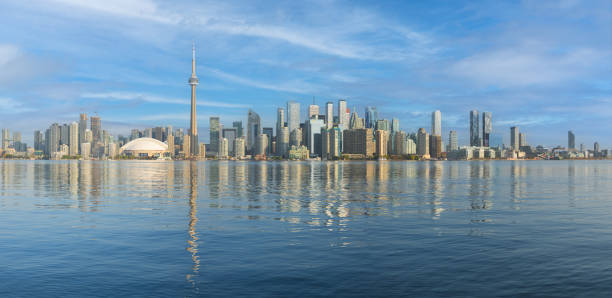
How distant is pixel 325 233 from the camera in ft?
103

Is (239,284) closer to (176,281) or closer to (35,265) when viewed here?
(176,281)

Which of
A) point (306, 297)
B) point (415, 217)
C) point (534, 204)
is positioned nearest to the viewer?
point (306, 297)

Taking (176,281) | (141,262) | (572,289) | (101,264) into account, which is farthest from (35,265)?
(572,289)

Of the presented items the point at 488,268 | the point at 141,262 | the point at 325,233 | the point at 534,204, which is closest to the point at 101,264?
the point at 141,262

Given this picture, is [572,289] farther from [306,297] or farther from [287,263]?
[287,263]

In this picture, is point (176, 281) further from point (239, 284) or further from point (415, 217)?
point (415, 217)

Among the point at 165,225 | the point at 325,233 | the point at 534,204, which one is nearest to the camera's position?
the point at 325,233

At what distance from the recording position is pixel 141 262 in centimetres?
2289

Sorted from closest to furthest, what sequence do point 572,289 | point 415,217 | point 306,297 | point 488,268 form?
point 306,297, point 572,289, point 488,268, point 415,217

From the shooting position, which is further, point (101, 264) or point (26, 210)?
point (26, 210)

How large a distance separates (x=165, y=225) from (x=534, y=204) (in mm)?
39179

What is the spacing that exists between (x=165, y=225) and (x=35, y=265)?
496 inches

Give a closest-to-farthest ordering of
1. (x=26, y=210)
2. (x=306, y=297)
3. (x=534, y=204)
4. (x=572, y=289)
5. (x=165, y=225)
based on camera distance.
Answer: (x=306, y=297), (x=572, y=289), (x=165, y=225), (x=26, y=210), (x=534, y=204)

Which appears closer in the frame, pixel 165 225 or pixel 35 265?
pixel 35 265
